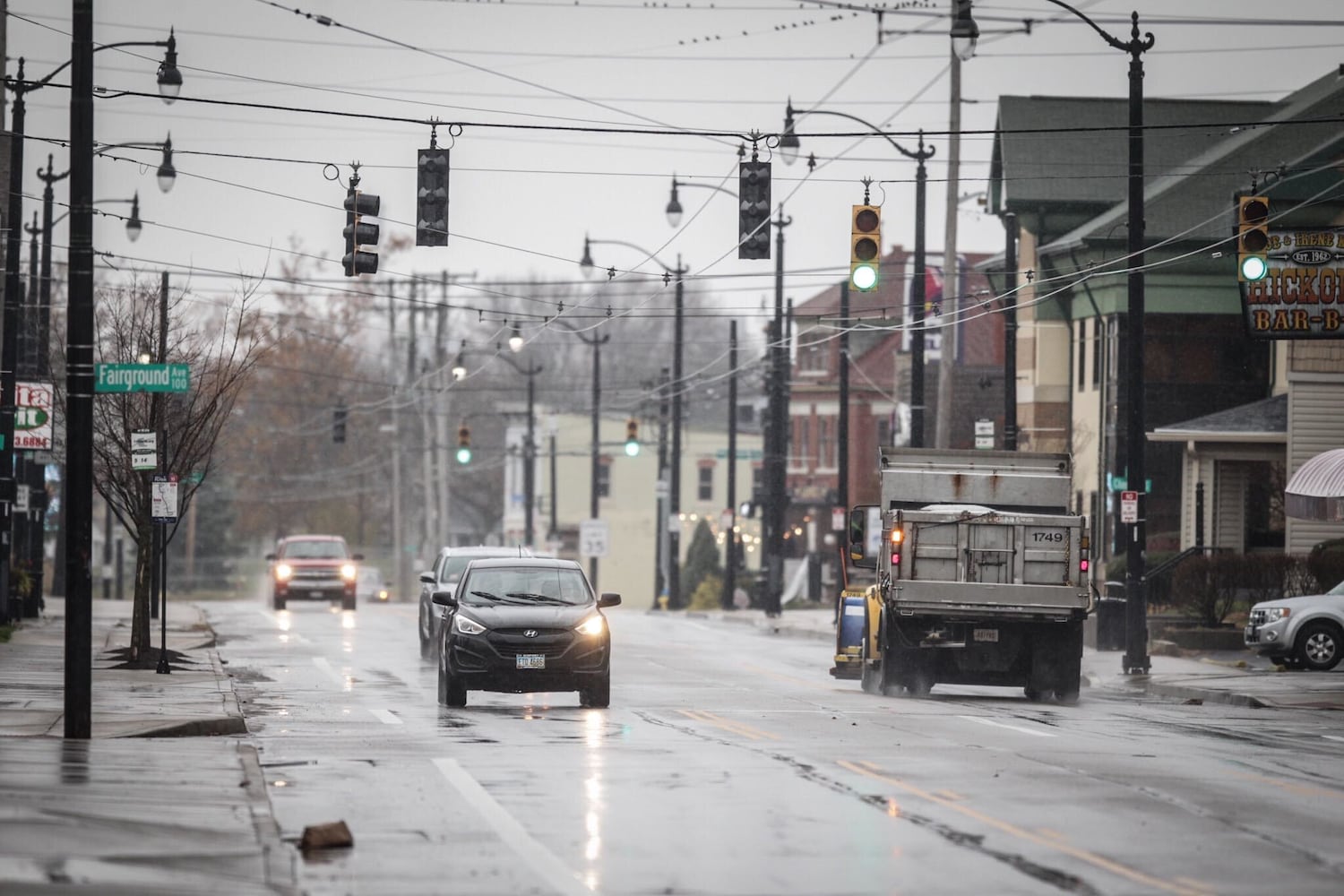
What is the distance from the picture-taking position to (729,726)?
65.9 ft

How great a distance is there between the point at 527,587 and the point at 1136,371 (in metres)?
12.6

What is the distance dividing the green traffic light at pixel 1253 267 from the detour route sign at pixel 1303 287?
21.9ft

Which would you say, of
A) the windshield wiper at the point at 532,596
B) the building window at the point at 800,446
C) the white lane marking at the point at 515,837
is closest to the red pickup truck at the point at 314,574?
the windshield wiper at the point at 532,596

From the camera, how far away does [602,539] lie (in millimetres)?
66062

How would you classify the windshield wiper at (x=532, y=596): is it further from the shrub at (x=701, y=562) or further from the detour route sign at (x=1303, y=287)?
the shrub at (x=701, y=562)

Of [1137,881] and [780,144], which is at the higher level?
[780,144]

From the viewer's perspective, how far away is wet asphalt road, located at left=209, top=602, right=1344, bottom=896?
1098 centimetres

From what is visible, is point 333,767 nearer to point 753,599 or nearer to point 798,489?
point 753,599

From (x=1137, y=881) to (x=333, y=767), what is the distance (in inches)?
286

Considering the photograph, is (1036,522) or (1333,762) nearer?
(1333,762)

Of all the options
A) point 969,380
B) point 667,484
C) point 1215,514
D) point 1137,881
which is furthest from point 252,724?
point 969,380

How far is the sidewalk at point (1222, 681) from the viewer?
85.6 feet

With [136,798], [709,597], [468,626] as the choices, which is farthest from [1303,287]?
[709,597]

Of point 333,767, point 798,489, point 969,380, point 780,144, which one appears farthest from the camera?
point 798,489
